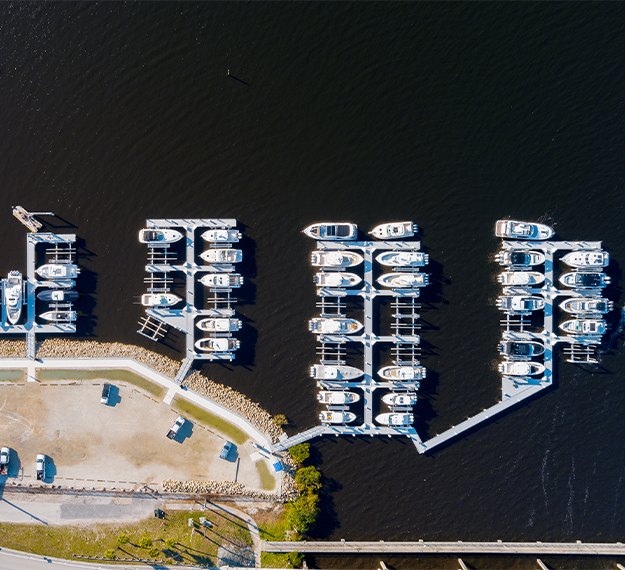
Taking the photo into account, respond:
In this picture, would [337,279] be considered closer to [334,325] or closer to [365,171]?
[334,325]

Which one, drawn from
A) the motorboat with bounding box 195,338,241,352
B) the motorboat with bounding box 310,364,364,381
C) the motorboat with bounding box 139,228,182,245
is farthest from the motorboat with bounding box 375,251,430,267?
the motorboat with bounding box 139,228,182,245

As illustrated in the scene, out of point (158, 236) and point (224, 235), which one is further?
point (158, 236)

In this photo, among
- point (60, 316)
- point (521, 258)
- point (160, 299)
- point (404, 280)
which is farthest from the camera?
point (60, 316)

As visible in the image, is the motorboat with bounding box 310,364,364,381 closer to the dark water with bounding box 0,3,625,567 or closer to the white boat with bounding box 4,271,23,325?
the dark water with bounding box 0,3,625,567

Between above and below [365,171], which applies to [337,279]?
below

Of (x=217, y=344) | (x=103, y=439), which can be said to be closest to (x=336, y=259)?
(x=217, y=344)

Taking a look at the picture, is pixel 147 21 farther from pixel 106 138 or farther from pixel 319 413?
pixel 319 413

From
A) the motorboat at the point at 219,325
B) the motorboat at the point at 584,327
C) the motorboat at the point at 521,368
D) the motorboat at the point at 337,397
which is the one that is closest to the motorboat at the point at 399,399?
the motorboat at the point at 337,397
